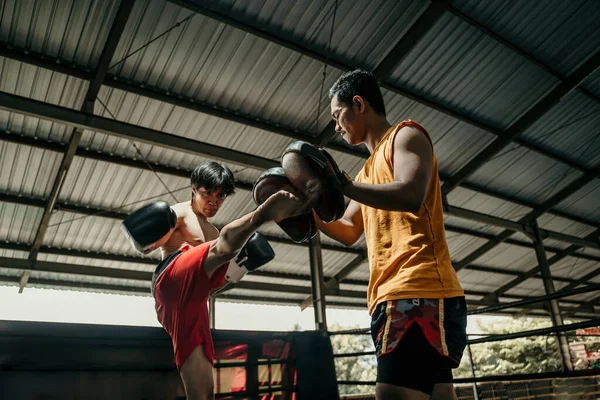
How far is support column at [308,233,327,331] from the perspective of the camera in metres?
6.66

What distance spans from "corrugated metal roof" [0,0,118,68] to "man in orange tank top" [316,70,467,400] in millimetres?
3961

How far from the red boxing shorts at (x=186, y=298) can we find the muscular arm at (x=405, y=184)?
0.81 metres

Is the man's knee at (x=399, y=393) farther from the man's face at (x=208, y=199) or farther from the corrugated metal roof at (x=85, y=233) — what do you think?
the corrugated metal roof at (x=85, y=233)

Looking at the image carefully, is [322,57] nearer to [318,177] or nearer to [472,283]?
[318,177]

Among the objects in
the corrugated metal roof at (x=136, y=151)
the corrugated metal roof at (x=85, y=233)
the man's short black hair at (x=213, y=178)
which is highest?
the corrugated metal roof at (x=136, y=151)

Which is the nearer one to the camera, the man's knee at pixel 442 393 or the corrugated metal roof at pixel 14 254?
the man's knee at pixel 442 393

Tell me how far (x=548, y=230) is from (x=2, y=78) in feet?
35.2

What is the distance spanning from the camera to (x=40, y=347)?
5.54 ft

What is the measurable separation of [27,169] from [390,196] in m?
6.17

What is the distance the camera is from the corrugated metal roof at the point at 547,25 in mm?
5473

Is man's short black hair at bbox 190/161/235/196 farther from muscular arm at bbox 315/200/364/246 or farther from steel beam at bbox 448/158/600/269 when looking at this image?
steel beam at bbox 448/158/600/269

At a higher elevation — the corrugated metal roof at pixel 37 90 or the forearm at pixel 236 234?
the corrugated metal roof at pixel 37 90

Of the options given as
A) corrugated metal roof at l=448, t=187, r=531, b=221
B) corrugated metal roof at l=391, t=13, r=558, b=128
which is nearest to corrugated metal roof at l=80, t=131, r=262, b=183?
corrugated metal roof at l=391, t=13, r=558, b=128

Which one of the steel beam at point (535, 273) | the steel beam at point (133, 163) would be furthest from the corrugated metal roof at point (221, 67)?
the steel beam at point (535, 273)
